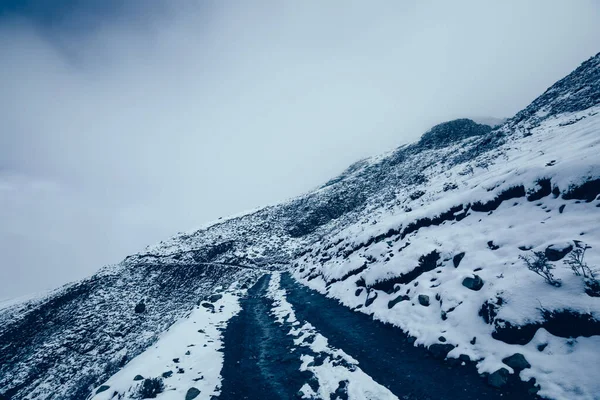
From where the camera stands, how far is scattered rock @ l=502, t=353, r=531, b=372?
233 inches

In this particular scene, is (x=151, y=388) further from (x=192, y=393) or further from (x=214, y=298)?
(x=214, y=298)

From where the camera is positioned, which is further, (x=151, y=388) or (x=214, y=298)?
(x=214, y=298)

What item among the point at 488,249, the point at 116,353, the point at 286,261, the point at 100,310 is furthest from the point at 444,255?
the point at 100,310

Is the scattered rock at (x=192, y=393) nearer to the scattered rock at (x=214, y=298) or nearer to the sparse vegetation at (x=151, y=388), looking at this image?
the sparse vegetation at (x=151, y=388)

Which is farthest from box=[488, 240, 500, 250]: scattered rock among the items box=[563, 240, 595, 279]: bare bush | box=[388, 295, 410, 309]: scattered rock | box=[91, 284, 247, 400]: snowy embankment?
box=[91, 284, 247, 400]: snowy embankment

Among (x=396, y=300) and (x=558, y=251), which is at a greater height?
(x=558, y=251)

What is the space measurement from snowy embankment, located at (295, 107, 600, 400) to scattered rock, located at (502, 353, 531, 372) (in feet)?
0.07

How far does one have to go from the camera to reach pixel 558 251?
291 inches

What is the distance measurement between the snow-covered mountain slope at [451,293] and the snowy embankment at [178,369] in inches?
3.1

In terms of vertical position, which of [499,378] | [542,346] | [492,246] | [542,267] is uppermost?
[542,267]

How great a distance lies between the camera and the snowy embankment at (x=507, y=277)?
579 cm

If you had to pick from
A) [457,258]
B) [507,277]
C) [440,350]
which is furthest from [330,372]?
[457,258]

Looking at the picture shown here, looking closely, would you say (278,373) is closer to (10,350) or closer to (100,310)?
(100,310)

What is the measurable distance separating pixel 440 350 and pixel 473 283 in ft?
8.37
